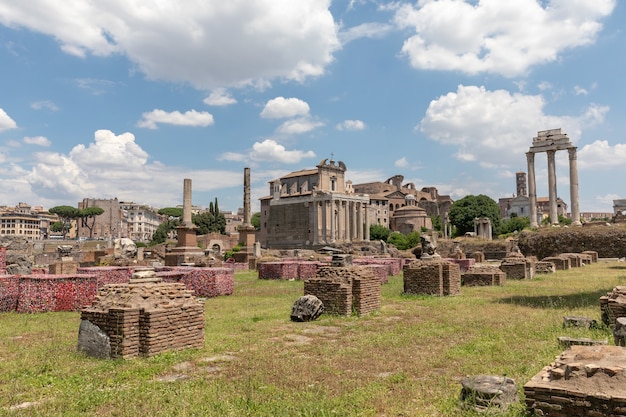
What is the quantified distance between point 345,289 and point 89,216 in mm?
115760

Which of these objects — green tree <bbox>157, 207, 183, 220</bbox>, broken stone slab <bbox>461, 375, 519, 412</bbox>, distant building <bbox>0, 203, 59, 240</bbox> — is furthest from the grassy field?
green tree <bbox>157, 207, 183, 220</bbox>

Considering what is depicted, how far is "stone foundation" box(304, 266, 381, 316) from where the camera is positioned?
32.6ft

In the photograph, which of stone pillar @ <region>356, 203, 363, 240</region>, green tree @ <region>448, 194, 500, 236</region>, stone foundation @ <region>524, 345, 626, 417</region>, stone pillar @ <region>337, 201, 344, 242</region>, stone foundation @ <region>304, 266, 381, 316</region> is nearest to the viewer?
stone foundation @ <region>524, 345, 626, 417</region>

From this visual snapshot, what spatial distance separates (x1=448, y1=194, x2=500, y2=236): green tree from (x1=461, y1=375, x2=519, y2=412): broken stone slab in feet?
225

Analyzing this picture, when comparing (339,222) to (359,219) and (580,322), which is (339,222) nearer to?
(359,219)

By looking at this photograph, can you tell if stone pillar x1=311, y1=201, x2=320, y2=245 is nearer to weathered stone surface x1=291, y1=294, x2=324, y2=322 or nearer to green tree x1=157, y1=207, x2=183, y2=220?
weathered stone surface x1=291, y1=294, x2=324, y2=322

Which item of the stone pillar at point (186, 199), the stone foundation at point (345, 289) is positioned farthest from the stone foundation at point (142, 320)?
the stone pillar at point (186, 199)

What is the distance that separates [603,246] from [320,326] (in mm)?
34049

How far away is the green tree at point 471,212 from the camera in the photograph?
70.0 meters

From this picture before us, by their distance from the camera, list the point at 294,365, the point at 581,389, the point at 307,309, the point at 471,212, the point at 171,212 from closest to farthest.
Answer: the point at 581,389, the point at 294,365, the point at 307,309, the point at 471,212, the point at 171,212

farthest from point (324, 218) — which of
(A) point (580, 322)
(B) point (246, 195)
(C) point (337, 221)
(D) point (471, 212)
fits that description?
(A) point (580, 322)

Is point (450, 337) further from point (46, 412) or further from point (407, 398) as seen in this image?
point (46, 412)

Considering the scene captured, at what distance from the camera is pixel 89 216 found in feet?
368

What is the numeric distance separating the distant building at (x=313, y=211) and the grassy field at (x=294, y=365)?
54348mm
